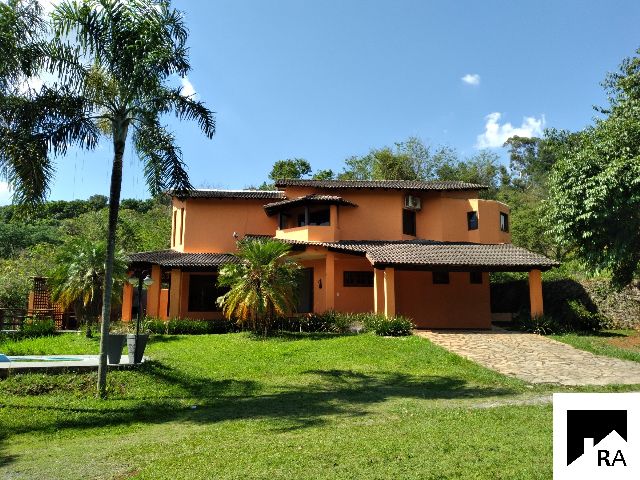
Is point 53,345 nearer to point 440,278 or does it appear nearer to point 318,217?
point 318,217

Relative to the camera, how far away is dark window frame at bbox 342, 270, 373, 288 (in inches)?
858

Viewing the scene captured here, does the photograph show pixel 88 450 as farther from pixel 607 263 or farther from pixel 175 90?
pixel 607 263

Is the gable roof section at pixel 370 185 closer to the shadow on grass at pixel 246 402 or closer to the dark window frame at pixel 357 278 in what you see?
the dark window frame at pixel 357 278

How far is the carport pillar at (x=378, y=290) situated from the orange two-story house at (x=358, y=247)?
0.16 feet

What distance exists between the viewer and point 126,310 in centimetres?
2244

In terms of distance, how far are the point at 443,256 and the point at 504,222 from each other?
24.7 ft

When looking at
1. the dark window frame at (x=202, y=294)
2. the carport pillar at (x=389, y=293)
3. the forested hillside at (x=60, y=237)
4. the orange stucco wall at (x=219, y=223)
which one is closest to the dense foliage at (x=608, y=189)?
the carport pillar at (x=389, y=293)

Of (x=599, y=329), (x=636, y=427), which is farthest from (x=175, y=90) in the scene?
(x=599, y=329)

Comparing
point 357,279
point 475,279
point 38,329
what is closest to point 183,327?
point 38,329

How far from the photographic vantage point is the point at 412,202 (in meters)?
24.4

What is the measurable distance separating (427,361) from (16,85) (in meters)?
12.0

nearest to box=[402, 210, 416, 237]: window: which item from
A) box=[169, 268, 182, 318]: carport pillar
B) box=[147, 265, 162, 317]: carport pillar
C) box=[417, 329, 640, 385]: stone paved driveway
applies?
box=[417, 329, 640, 385]: stone paved driveway

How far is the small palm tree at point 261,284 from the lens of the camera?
58.3 ft

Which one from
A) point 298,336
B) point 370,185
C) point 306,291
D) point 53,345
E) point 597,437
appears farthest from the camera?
point 370,185
